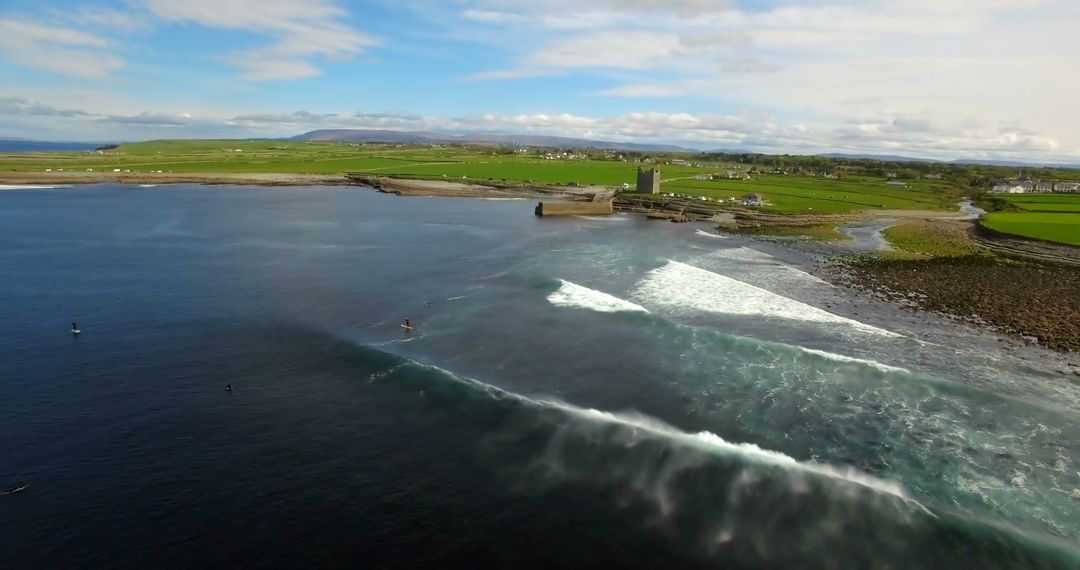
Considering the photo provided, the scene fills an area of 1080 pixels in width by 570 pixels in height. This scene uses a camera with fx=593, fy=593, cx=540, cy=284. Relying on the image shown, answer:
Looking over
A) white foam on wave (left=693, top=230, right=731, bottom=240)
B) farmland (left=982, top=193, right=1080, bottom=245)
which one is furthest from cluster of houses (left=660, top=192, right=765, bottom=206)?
farmland (left=982, top=193, right=1080, bottom=245)

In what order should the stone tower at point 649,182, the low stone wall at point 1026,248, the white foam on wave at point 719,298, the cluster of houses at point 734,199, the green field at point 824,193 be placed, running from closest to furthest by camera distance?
the white foam on wave at point 719,298 < the low stone wall at point 1026,248 < the cluster of houses at point 734,199 < the green field at point 824,193 < the stone tower at point 649,182

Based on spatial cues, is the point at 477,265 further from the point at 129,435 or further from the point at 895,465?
the point at 895,465

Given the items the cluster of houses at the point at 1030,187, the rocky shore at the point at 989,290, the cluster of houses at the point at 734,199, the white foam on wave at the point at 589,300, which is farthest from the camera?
the cluster of houses at the point at 1030,187

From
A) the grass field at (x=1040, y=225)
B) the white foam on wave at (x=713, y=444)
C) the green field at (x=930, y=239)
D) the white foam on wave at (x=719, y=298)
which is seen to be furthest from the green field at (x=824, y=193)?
the white foam on wave at (x=713, y=444)

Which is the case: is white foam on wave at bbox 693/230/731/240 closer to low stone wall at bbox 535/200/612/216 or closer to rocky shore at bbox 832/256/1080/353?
rocky shore at bbox 832/256/1080/353

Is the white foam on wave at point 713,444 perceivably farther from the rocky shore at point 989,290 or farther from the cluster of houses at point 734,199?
the cluster of houses at point 734,199

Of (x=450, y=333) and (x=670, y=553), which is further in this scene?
(x=450, y=333)

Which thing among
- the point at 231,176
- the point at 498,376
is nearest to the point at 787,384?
the point at 498,376
